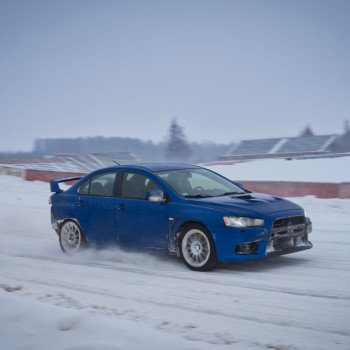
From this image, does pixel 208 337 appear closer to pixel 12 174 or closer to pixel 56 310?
pixel 56 310

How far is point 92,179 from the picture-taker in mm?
9102

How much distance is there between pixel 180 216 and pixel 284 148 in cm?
5481

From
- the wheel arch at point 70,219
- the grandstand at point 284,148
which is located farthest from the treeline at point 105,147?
the wheel arch at point 70,219

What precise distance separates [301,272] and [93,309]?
303 centimetres

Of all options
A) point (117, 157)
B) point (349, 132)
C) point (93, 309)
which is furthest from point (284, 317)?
point (349, 132)

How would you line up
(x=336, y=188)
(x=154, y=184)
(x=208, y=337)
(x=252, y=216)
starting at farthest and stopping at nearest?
(x=336, y=188)
(x=154, y=184)
(x=252, y=216)
(x=208, y=337)

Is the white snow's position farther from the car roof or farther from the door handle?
the door handle

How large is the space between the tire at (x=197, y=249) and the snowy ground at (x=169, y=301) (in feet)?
0.45

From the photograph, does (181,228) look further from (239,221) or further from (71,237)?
(71,237)

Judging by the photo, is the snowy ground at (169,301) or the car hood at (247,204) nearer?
the snowy ground at (169,301)

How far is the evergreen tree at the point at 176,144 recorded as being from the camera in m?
118

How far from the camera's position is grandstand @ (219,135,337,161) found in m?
59.0

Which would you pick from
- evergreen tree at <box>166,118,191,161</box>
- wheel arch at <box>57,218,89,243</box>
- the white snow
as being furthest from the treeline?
wheel arch at <box>57,218,89,243</box>

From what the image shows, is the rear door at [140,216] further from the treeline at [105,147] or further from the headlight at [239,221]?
the treeline at [105,147]
